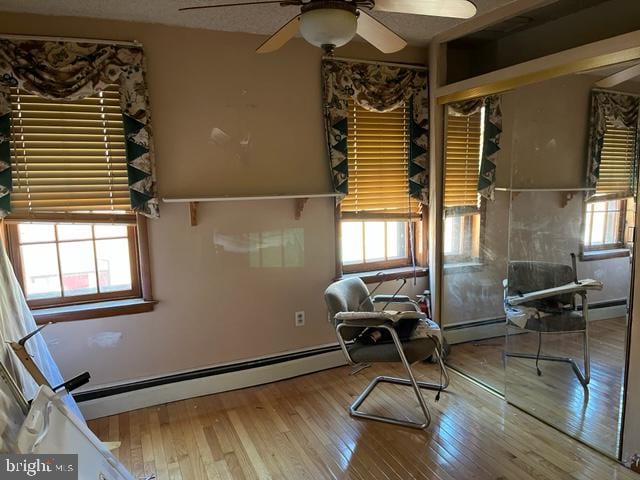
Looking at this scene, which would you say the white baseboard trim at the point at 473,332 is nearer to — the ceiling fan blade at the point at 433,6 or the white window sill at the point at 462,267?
the white window sill at the point at 462,267

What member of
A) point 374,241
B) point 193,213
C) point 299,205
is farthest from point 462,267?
point 193,213

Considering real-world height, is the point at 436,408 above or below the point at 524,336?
below

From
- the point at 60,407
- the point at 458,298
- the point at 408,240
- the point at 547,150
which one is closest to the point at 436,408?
the point at 458,298

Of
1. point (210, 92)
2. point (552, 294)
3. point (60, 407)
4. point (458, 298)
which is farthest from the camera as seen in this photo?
point (458, 298)

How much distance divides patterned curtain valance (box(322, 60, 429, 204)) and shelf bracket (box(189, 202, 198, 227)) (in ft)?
3.13

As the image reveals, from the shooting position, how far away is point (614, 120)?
7.08 feet

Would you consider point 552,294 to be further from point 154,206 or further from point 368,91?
point 154,206

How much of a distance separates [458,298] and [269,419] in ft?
5.43

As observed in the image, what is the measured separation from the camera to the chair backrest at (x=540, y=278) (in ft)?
8.24

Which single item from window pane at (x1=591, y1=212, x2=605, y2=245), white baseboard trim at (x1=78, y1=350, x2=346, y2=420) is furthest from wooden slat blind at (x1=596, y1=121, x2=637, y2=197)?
white baseboard trim at (x1=78, y1=350, x2=346, y2=420)

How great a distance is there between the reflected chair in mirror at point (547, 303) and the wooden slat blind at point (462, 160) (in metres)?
0.62

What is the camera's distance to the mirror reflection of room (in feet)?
7.19

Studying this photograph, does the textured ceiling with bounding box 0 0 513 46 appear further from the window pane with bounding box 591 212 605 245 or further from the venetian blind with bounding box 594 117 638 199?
the window pane with bounding box 591 212 605 245

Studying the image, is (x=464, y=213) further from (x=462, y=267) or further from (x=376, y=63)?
(x=376, y=63)
